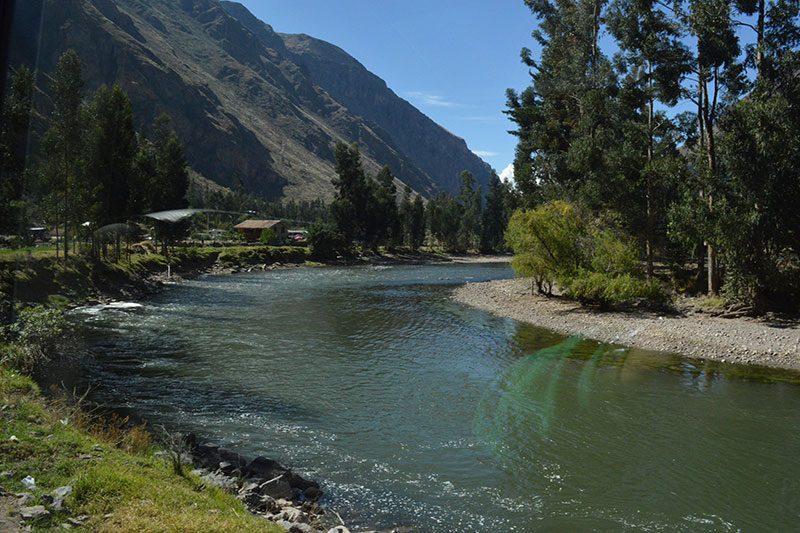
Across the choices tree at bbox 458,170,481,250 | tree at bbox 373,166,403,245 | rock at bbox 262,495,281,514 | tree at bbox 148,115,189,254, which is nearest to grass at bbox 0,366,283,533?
A: rock at bbox 262,495,281,514

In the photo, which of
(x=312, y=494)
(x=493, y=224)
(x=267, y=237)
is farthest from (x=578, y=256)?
(x=493, y=224)

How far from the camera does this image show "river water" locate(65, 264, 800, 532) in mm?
10508

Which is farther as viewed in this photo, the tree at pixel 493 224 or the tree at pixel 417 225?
the tree at pixel 493 224

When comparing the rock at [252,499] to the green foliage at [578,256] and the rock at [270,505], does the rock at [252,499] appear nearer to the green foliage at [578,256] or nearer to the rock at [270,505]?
the rock at [270,505]

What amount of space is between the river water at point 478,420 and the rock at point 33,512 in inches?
205

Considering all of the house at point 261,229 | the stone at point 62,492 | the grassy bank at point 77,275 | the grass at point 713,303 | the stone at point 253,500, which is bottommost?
the stone at point 253,500

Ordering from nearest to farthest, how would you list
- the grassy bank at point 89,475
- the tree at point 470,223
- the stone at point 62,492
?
the grassy bank at point 89,475 < the stone at point 62,492 < the tree at point 470,223

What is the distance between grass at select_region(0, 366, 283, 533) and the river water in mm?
3020

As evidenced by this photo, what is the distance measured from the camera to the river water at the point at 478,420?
10.5 m

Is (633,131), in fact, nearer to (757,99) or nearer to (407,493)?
(757,99)

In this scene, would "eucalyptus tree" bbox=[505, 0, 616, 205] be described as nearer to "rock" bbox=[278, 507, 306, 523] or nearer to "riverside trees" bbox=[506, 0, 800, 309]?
"riverside trees" bbox=[506, 0, 800, 309]

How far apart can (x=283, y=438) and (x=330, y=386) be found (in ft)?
16.9

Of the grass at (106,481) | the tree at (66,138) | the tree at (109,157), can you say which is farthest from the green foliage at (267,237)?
the grass at (106,481)

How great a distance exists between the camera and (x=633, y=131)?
36.0 metres
